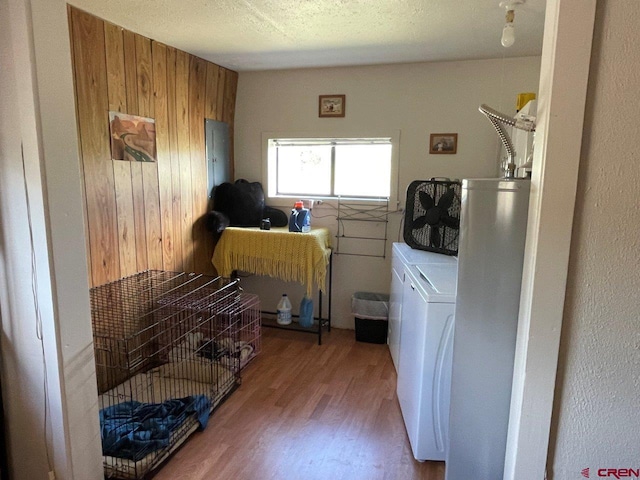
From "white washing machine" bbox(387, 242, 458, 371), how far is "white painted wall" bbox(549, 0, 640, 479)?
134cm

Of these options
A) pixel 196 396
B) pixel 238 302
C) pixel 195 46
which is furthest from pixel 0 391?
pixel 195 46

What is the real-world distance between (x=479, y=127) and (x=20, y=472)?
126 inches

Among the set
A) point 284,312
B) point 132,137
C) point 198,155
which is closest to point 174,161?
point 198,155

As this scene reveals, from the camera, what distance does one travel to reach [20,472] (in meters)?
1.50

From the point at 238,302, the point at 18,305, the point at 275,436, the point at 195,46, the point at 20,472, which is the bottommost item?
the point at 275,436

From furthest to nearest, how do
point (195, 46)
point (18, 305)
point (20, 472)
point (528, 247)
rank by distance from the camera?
point (195, 46)
point (20, 472)
point (18, 305)
point (528, 247)

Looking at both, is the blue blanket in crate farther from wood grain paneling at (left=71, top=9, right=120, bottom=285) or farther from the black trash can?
the black trash can

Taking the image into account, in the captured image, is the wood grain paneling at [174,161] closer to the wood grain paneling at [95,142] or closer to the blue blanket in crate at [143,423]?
the wood grain paneling at [95,142]

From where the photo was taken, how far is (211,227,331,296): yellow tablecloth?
2990mm

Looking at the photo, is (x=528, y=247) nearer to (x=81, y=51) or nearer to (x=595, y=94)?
(x=595, y=94)

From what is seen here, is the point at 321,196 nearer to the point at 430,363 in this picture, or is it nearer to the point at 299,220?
the point at 299,220

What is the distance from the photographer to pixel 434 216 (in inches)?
103

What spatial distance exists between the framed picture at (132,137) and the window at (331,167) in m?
1.12

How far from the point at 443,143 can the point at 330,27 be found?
127 centimetres
